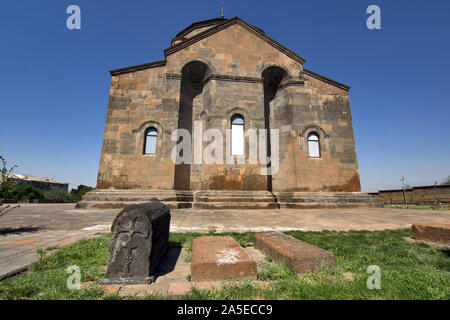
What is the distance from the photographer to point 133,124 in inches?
422

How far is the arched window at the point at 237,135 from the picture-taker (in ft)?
35.5

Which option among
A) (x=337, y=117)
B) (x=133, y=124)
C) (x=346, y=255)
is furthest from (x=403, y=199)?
(x=133, y=124)

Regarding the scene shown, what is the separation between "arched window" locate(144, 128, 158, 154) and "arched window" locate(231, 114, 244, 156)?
4188 millimetres

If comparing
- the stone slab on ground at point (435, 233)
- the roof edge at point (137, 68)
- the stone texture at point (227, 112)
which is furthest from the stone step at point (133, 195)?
the stone slab on ground at point (435, 233)

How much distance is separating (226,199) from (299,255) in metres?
7.55

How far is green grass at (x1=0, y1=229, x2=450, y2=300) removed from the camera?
69.2 inches

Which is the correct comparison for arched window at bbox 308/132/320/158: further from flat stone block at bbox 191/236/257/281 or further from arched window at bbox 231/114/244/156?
flat stone block at bbox 191/236/257/281

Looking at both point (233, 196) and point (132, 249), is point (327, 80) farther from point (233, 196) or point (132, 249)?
point (132, 249)

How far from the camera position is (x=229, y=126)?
36.1 ft

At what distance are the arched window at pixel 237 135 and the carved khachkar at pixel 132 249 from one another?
868 cm

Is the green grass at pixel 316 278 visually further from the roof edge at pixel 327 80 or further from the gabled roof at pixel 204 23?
the gabled roof at pixel 204 23

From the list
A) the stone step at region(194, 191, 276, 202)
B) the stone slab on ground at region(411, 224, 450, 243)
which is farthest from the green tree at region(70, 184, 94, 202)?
the stone slab on ground at region(411, 224, 450, 243)
